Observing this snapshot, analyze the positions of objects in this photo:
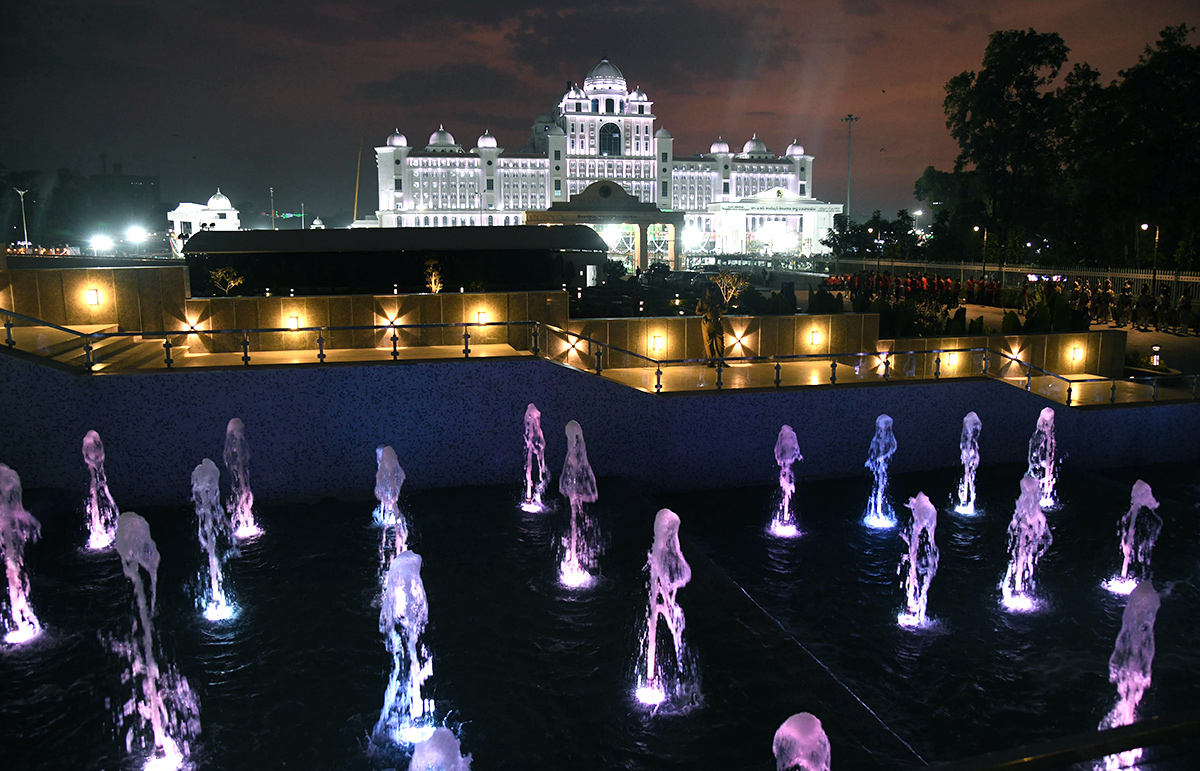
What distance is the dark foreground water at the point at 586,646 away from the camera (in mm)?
6637

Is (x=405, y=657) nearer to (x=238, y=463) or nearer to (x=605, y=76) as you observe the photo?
(x=238, y=463)

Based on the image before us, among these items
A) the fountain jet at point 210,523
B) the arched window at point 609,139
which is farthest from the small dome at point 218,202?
the fountain jet at point 210,523

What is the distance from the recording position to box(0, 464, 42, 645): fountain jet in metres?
8.58

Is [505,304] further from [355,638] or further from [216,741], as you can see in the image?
[216,741]

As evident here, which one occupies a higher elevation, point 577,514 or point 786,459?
point 786,459

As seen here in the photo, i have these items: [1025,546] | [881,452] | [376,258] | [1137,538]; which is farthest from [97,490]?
[1137,538]

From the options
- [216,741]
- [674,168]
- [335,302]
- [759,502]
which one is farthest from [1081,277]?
[674,168]

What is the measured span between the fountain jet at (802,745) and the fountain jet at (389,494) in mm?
7496

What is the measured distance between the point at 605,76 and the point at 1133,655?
367ft

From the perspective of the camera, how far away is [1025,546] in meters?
11.3

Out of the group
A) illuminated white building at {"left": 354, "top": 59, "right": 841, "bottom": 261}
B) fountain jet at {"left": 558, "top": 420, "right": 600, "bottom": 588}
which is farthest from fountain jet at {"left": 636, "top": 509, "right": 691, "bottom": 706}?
illuminated white building at {"left": 354, "top": 59, "right": 841, "bottom": 261}

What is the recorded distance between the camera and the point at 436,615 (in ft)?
29.0

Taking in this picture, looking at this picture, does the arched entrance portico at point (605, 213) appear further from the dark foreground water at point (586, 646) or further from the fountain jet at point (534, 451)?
the dark foreground water at point (586, 646)

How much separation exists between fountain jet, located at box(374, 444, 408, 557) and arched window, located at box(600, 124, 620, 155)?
341ft
